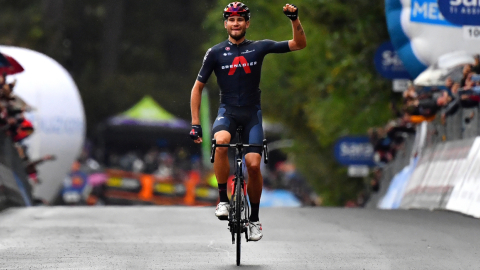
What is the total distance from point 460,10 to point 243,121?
770 cm

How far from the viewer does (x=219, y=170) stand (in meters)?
11.0

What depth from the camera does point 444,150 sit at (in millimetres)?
18797

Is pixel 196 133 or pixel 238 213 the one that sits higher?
pixel 196 133

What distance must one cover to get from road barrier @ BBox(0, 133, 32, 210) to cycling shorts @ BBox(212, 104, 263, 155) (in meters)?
7.62

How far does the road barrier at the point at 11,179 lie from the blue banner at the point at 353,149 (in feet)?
31.3

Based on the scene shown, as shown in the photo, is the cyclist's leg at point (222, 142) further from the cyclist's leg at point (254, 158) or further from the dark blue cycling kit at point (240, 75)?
the cyclist's leg at point (254, 158)

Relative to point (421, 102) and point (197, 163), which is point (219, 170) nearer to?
point (421, 102)

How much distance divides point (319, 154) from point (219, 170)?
30408mm

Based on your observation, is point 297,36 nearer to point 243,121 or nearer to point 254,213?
point 243,121

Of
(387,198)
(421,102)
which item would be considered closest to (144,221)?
(421,102)

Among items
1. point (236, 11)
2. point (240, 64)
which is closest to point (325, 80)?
point (240, 64)

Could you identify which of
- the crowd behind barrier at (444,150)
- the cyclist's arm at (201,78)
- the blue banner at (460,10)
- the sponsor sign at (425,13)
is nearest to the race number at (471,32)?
the crowd behind barrier at (444,150)

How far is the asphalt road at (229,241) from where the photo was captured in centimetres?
1042

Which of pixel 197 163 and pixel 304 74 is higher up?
pixel 304 74
